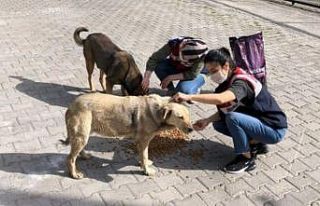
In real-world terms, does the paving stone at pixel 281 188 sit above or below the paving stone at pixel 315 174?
below

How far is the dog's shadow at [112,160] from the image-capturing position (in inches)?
176

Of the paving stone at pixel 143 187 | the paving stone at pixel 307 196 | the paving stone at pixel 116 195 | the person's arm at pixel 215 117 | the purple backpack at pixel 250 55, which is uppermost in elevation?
the purple backpack at pixel 250 55

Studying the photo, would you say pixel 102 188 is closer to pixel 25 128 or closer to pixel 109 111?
pixel 109 111

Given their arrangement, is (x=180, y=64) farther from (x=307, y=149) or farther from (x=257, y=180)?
(x=257, y=180)

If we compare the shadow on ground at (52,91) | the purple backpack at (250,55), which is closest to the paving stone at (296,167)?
the purple backpack at (250,55)

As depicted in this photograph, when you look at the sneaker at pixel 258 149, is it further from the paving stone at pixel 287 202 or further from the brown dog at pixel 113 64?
the brown dog at pixel 113 64

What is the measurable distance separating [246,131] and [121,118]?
1335 mm

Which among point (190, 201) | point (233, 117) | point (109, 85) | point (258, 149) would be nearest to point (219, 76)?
point (233, 117)

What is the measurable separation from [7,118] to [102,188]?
216cm

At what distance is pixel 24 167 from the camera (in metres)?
4.49

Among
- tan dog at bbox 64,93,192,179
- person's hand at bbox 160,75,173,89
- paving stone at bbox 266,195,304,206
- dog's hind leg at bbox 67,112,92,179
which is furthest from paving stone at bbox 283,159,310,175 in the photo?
dog's hind leg at bbox 67,112,92,179

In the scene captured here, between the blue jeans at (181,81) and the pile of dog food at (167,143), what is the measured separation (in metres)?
0.96

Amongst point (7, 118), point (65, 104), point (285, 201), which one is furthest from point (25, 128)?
point (285, 201)

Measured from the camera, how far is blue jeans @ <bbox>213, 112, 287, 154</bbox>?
432 cm
